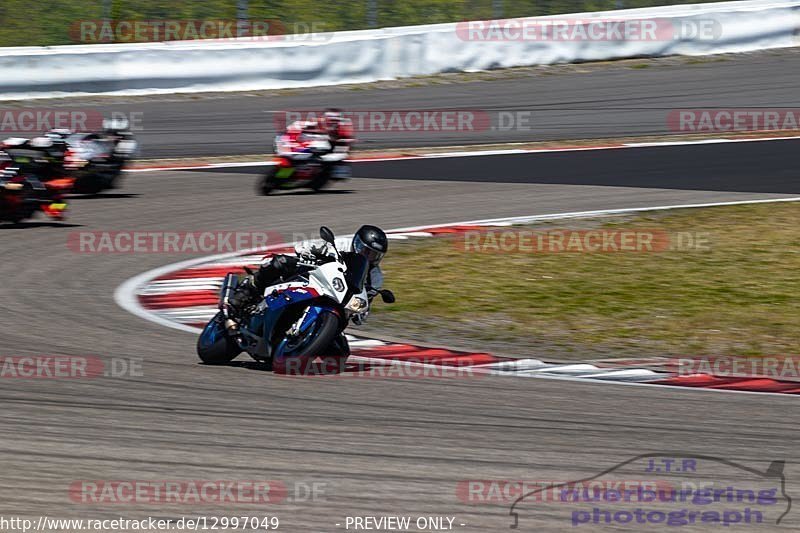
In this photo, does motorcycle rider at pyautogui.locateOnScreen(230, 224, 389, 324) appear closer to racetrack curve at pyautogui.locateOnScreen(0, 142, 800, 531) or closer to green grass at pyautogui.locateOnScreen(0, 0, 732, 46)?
racetrack curve at pyautogui.locateOnScreen(0, 142, 800, 531)

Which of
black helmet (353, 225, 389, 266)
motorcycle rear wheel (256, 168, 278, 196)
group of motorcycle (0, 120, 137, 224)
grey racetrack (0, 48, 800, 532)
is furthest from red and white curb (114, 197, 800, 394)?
motorcycle rear wheel (256, 168, 278, 196)

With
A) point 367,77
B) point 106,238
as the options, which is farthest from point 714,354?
point 367,77

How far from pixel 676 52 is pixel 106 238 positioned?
14.7 metres

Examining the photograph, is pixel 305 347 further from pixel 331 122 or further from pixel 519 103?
pixel 519 103

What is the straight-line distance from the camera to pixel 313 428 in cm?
684

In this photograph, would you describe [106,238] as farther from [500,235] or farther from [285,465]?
[285,465]

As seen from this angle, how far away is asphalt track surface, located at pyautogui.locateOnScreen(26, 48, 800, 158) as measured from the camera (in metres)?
19.8

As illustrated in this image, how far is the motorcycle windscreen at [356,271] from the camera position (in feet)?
26.1

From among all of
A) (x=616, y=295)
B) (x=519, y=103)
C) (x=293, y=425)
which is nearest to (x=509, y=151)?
(x=519, y=103)

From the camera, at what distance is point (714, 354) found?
29.9 feet

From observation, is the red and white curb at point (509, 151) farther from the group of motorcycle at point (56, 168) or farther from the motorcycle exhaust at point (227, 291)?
the motorcycle exhaust at point (227, 291)

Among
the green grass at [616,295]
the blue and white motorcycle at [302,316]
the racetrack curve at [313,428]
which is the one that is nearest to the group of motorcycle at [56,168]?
the racetrack curve at [313,428]

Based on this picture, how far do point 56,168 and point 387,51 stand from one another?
376 inches

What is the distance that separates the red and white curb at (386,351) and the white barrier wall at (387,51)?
9169 mm
